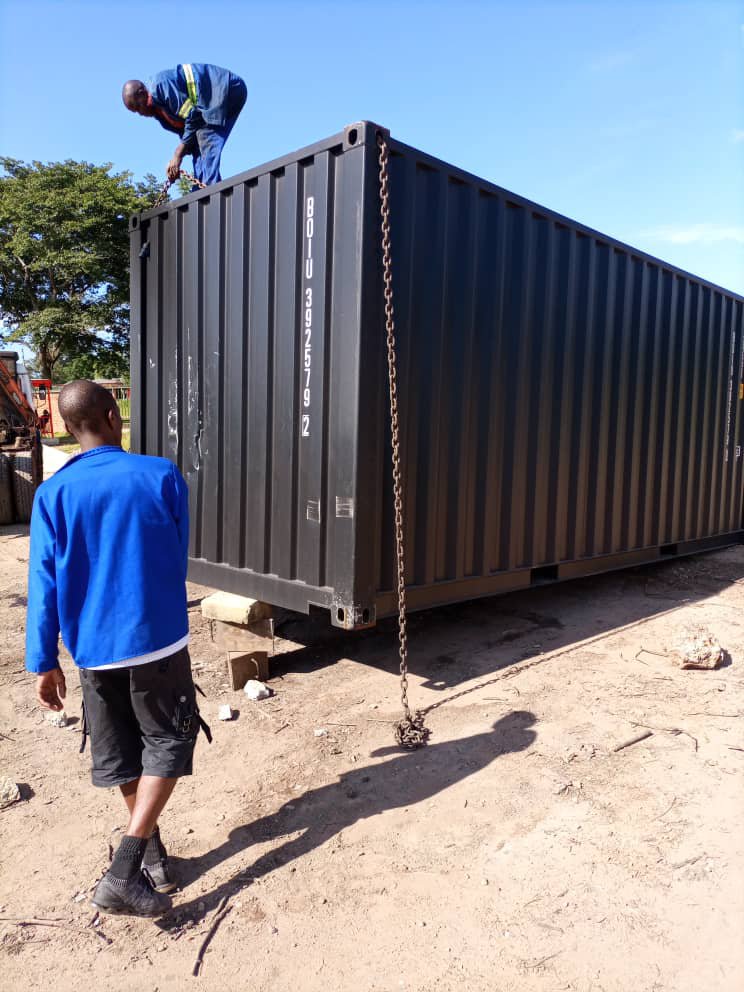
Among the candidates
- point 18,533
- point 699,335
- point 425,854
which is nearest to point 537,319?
point 699,335

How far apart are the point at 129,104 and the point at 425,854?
5.79 m

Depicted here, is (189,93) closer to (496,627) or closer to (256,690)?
(256,690)

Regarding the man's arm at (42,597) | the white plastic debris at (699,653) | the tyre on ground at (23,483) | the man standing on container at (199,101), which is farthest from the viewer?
the tyre on ground at (23,483)

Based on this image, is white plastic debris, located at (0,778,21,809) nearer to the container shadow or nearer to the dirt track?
the dirt track

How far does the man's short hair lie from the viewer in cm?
248

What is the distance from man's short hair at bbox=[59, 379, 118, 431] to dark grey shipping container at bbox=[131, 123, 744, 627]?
1665mm

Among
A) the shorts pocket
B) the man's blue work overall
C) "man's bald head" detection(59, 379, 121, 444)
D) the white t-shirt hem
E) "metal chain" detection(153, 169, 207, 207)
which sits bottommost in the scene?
the shorts pocket

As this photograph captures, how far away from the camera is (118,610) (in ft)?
7.82

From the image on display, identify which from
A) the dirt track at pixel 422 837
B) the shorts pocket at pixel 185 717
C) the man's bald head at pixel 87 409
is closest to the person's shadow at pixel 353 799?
the dirt track at pixel 422 837

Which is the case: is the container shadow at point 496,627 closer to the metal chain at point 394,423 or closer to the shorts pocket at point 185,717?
the metal chain at point 394,423

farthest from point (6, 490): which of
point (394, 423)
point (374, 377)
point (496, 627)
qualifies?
point (394, 423)

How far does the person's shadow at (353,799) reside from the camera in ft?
9.07

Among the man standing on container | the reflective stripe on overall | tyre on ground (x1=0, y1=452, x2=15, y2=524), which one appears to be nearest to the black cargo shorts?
the man standing on container

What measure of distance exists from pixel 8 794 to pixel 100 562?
1630 millimetres
